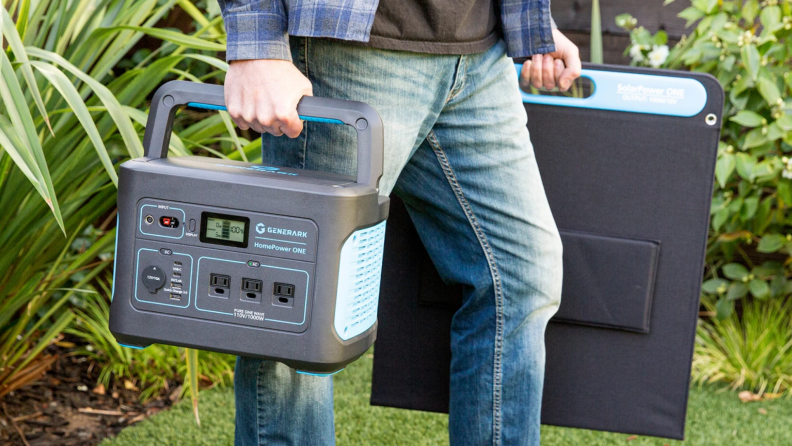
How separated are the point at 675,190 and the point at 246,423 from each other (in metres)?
0.85

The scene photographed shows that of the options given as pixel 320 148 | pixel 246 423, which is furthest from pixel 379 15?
pixel 246 423

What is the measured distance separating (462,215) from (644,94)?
51 cm

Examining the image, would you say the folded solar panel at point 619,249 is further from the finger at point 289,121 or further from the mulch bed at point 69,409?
the mulch bed at point 69,409

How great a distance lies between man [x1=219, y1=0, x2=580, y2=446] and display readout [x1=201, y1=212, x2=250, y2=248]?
0.11m

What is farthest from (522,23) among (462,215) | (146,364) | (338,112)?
(146,364)

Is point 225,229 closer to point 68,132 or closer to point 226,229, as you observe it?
point 226,229

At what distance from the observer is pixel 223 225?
2.50 feet

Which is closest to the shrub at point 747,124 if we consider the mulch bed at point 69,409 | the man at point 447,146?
the man at point 447,146

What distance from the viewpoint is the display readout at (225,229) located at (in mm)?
759

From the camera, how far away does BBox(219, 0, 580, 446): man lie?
81 cm

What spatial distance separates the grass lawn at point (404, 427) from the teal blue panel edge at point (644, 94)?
752mm

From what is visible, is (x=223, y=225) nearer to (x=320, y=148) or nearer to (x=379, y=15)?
(x=320, y=148)

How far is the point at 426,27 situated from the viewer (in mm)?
895

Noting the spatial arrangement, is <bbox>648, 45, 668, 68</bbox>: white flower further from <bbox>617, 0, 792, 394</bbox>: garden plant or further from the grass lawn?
the grass lawn
